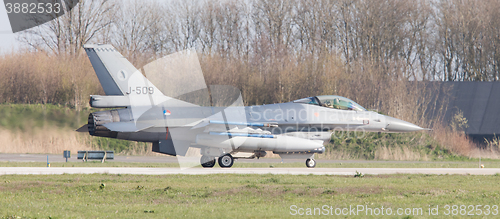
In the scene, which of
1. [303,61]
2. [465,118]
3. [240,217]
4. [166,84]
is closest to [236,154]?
[240,217]

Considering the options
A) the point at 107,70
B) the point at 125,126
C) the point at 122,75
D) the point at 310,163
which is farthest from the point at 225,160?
the point at 107,70

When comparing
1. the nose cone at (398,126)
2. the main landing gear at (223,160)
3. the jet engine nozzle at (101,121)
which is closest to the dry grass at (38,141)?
the jet engine nozzle at (101,121)

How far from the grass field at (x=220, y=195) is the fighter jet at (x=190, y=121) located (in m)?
3.67

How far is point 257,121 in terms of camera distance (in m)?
19.0

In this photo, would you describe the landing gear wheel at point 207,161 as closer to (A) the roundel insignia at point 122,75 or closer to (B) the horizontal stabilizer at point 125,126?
(B) the horizontal stabilizer at point 125,126

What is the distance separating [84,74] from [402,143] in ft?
73.9

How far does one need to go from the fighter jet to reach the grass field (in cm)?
367

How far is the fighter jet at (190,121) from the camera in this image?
59.2 feet

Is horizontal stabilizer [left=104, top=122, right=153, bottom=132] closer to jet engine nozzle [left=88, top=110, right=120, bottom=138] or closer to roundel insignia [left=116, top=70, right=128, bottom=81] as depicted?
jet engine nozzle [left=88, top=110, right=120, bottom=138]

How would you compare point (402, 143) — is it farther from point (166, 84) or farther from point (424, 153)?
point (166, 84)

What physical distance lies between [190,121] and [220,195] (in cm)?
792

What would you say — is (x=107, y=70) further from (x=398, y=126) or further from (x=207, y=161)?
(x=398, y=126)

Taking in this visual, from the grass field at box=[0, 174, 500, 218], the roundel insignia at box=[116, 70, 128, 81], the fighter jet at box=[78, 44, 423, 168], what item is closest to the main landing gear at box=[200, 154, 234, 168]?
the fighter jet at box=[78, 44, 423, 168]

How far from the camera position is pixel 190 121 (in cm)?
1853
